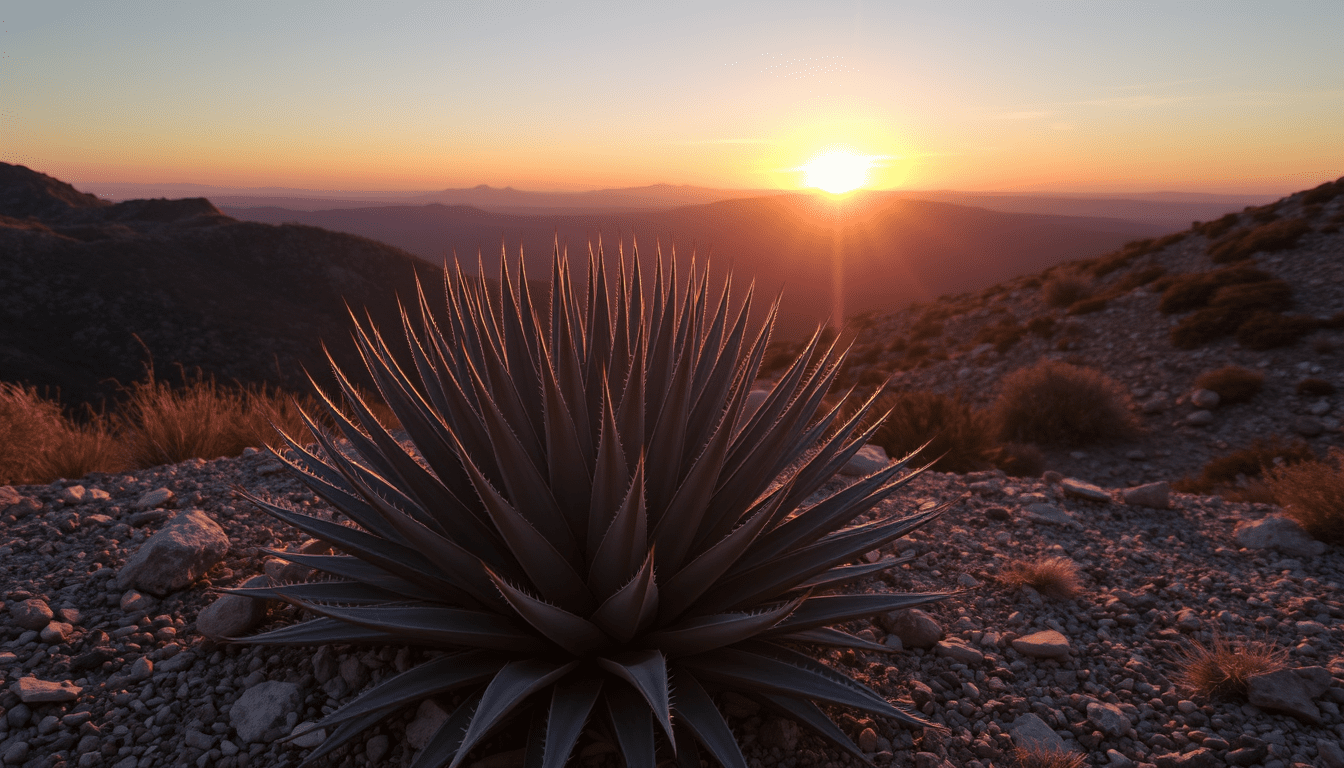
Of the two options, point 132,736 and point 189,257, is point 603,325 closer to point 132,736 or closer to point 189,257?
point 132,736

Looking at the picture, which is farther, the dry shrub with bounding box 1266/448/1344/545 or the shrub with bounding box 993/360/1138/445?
the shrub with bounding box 993/360/1138/445

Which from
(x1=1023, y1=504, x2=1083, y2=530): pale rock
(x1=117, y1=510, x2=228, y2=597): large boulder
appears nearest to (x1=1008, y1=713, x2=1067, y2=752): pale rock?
(x1=1023, y1=504, x2=1083, y2=530): pale rock

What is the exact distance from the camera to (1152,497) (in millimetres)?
4977

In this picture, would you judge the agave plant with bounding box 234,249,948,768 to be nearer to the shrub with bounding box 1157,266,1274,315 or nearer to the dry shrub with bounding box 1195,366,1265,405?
the dry shrub with bounding box 1195,366,1265,405

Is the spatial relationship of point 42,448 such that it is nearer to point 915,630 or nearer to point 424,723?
point 424,723

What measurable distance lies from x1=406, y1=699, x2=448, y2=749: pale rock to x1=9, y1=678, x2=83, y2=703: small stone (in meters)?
1.25

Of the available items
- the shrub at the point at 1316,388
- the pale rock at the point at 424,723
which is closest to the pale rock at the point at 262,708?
the pale rock at the point at 424,723

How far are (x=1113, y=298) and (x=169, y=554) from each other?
21.3 metres

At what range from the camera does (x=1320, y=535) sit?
4.25 m

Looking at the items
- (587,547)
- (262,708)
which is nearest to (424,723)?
(262,708)

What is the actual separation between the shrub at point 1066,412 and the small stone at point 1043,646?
822cm

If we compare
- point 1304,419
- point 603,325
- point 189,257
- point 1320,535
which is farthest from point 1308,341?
point 189,257

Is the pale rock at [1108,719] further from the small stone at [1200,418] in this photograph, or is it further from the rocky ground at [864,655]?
the small stone at [1200,418]

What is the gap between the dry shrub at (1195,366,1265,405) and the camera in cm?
1098
